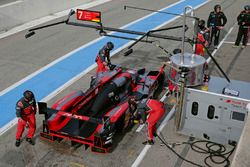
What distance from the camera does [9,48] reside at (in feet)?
58.7

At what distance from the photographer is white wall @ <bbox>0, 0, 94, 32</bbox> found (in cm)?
2048

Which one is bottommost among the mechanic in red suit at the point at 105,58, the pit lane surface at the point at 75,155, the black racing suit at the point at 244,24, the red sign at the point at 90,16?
the pit lane surface at the point at 75,155

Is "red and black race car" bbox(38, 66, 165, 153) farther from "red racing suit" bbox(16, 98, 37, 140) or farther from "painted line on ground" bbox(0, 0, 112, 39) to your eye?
"painted line on ground" bbox(0, 0, 112, 39)

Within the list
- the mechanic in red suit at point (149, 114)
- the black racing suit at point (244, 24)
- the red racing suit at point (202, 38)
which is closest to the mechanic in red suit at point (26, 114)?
the mechanic in red suit at point (149, 114)

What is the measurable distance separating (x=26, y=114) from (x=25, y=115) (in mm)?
40

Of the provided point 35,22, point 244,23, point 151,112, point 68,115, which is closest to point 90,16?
point 68,115

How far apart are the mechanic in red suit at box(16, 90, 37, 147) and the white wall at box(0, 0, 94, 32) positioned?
12.4m

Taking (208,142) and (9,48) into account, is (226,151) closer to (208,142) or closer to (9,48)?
(208,142)

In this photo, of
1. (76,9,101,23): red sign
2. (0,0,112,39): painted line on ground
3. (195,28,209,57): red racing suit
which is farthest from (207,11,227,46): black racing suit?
(0,0,112,39): painted line on ground

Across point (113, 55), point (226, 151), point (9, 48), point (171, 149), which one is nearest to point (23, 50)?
point (9, 48)

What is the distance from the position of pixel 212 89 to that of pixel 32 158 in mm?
5466

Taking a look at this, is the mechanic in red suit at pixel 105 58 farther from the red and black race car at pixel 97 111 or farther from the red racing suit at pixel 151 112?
the red racing suit at pixel 151 112

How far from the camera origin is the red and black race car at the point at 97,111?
30.0 ft

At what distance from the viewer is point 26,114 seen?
9.48 m
